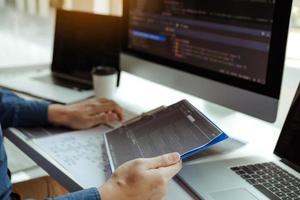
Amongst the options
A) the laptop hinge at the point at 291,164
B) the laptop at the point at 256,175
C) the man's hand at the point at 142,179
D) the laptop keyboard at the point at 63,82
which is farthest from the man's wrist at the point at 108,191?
the laptop keyboard at the point at 63,82

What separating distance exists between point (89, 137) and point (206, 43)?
38 cm

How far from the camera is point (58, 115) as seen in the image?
1.12m

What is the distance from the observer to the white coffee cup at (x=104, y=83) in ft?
4.29

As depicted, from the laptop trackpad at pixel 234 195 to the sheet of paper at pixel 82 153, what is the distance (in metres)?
0.22

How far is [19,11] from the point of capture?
2258 mm

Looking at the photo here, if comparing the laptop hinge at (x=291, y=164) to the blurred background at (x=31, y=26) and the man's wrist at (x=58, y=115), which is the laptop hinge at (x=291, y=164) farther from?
the blurred background at (x=31, y=26)

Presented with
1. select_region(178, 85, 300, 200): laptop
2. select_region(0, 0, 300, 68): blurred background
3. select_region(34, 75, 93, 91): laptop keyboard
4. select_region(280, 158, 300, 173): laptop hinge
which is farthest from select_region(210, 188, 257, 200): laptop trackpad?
select_region(0, 0, 300, 68): blurred background

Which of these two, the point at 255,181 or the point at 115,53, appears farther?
the point at 115,53

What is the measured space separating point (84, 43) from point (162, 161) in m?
0.85

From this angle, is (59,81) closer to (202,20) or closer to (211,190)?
(202,20)

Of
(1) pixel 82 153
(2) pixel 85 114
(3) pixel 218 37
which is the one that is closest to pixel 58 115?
(2) pixel 85 114

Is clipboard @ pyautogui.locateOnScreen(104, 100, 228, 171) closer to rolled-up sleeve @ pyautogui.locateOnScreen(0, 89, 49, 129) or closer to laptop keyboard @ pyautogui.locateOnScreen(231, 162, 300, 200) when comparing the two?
laptop keyboard @ pyautogui.locateOnScreen(231, 162, 300, 200)

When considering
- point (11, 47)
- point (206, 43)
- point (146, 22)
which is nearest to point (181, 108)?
point (206, 43)

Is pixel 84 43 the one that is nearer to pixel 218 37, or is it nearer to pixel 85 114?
pixel 85 114
